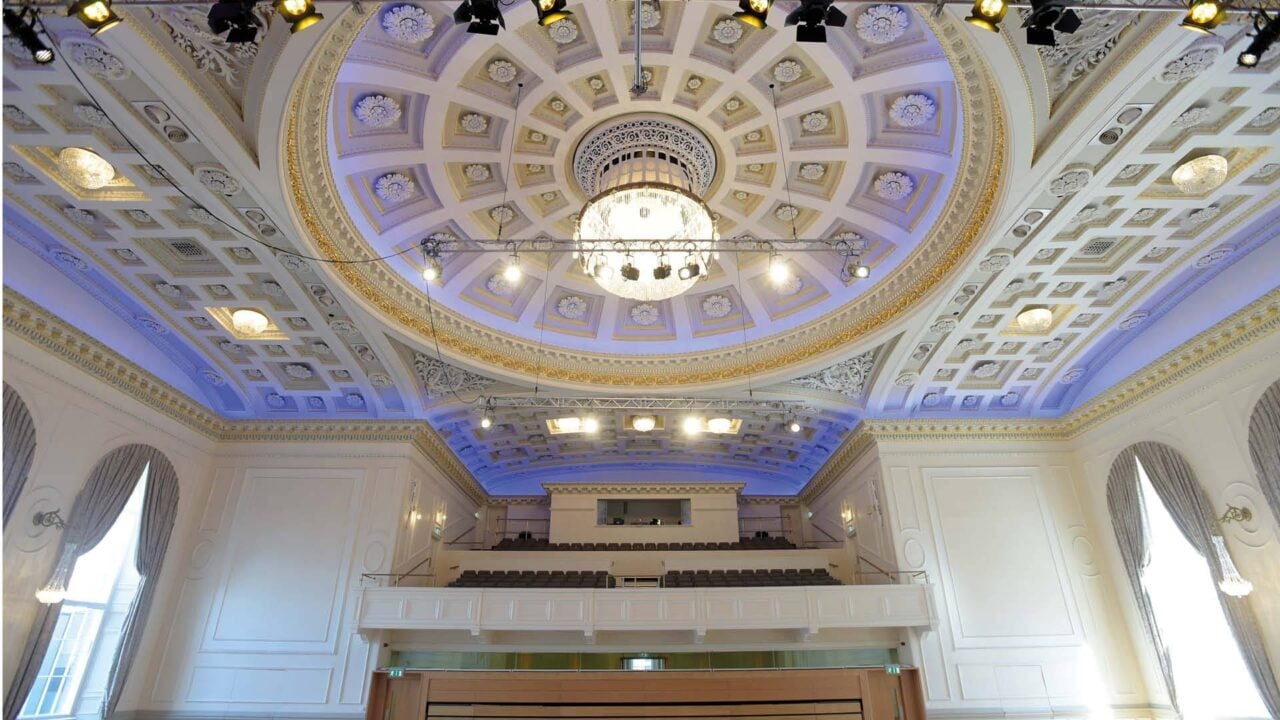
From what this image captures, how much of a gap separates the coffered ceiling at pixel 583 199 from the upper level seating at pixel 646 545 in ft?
13.1

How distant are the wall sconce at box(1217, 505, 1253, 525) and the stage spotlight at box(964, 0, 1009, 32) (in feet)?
30.2

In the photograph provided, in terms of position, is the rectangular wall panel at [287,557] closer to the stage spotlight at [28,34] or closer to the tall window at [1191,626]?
the stage spotlight at [28,34]

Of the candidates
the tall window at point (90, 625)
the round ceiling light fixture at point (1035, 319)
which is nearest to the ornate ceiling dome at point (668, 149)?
the round ceiling light fixture at point (1035, 319)

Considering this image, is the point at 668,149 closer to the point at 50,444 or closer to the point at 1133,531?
the point at 50,444

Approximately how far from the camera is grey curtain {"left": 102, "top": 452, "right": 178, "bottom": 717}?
12.5 m

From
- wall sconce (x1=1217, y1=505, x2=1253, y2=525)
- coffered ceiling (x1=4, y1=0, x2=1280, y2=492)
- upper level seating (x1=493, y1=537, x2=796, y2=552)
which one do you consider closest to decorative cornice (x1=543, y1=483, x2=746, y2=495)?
upper level seating (x1=493, y1=537, x2=796, y2=552)

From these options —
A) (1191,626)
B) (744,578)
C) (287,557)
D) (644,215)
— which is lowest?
(1191,626)

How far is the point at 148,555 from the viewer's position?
13219mm

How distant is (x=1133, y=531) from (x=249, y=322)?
56.5ft

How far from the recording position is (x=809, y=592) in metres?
13.8

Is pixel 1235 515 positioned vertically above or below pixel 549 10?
below

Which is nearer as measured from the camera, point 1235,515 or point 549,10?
point 549,10

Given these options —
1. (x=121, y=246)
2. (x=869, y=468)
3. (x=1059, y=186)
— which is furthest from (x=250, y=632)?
(x=1059, y=186)

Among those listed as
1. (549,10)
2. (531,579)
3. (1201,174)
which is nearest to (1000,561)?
(1201,174)
